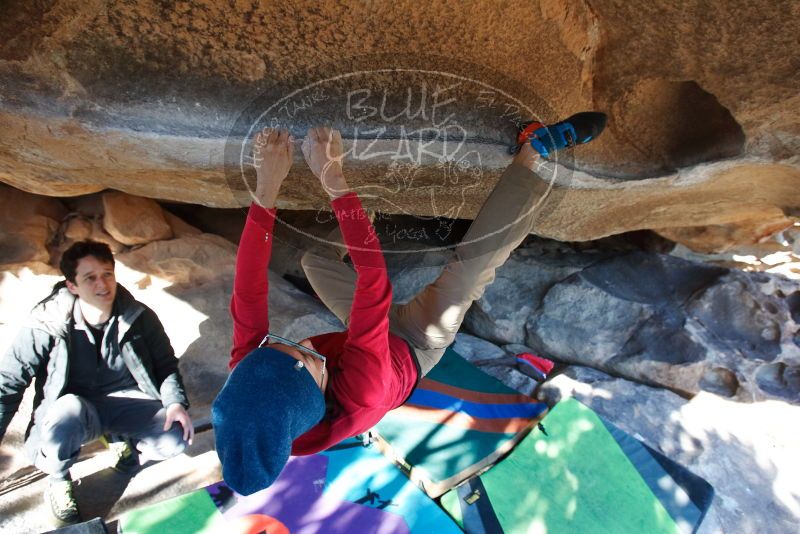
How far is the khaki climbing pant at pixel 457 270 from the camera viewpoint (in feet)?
5.47

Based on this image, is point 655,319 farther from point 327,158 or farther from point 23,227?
point 23,227

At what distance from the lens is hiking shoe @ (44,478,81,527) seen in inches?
77.7

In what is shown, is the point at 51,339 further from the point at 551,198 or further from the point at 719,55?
the point at 719,55

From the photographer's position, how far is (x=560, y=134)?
63.9 inches

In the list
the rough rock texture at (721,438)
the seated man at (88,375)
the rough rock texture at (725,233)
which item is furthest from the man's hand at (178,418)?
the rough rock texture at (725,233)

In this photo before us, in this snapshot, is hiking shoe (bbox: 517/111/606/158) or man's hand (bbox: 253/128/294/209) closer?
man's hand (bbox: 253/128/294/209)

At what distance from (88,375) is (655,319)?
10.8 feet

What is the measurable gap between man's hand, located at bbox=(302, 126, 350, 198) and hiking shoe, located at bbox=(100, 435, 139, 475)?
1760 millimetres

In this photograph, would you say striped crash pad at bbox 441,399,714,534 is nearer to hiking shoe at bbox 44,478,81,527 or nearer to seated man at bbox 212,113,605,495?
seated man at bbox 212,113,605,495

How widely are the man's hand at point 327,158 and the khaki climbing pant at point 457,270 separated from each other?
57 centimetres

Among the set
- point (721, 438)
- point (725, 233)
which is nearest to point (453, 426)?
point (721, 438)

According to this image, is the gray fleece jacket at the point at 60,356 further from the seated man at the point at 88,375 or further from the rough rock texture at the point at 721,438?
the rough rock texture at the point at 721,438

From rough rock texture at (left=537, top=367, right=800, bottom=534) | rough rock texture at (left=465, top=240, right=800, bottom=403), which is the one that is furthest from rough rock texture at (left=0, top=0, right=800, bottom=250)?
rough rock texture at (left=537, top=367, right=800, bottom=534)

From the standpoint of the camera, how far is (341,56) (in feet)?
5.22
